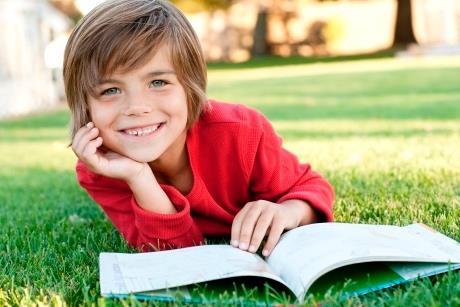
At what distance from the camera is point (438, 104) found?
8.28 meters

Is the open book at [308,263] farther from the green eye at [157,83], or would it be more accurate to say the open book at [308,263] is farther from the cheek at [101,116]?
the green eye at [157,83]

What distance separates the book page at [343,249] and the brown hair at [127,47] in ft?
2.17

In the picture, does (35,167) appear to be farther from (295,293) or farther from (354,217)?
(295,293)

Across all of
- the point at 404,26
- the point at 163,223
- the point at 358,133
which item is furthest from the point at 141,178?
the point at 404,26

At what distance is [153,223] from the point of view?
2.40 meters

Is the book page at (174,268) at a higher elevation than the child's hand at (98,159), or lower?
lower

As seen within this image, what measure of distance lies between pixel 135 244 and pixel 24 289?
0.63 metres

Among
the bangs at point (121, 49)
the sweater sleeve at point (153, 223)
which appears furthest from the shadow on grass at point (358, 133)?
the bangs at point (121, 49)

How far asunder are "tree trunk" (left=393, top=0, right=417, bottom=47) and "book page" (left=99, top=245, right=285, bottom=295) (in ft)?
87.9

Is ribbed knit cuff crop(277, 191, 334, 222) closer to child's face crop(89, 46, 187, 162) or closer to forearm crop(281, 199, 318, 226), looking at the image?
forearm crop(281, 199, 318, 226)

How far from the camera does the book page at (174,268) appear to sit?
5.86ft

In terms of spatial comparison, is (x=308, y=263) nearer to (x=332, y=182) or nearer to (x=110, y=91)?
(x=110, y=91)

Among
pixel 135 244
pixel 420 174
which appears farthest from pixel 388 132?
pixel 135 244

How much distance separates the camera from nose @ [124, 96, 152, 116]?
2240mm
